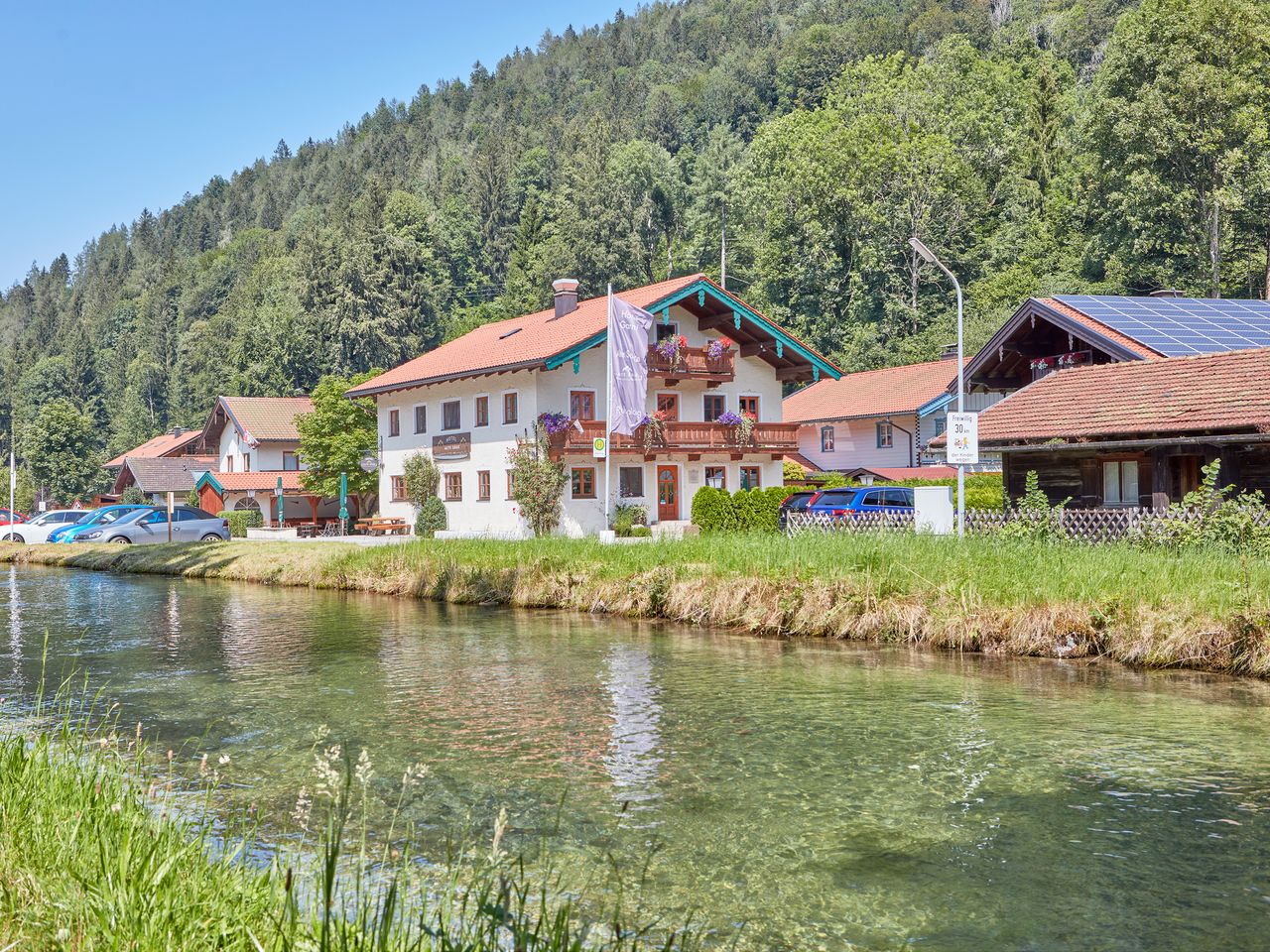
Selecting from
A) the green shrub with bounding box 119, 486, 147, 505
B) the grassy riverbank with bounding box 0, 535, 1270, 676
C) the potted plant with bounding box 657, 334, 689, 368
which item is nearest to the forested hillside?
the green shrub with bounding box 119, 486, 147, 505

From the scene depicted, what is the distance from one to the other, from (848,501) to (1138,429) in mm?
9023

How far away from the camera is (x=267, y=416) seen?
7350 cm

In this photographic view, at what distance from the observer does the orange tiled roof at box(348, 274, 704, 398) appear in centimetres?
4350

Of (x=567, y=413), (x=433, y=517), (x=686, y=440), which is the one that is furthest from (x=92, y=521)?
(x=686, y=440)

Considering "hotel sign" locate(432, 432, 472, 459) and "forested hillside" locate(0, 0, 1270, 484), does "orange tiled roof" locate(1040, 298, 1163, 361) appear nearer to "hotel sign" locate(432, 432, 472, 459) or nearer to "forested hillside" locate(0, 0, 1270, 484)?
"hotel sign" locate(432, 432, 472, 459)

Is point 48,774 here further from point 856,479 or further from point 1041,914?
point 856,479

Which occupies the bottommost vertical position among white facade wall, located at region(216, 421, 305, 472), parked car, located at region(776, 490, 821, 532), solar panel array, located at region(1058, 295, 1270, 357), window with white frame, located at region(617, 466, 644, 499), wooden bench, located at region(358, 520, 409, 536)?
wooden bench, located at region(358, 520, 409, 536)

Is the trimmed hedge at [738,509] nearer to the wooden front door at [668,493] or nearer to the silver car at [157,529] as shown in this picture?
the wooden front door at [668,493]

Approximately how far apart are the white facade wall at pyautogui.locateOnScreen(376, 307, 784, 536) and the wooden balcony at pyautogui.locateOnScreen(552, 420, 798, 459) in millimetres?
836

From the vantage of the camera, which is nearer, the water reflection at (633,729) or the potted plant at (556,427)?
the water reflection at (633,729)

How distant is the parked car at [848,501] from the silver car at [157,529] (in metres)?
22.2

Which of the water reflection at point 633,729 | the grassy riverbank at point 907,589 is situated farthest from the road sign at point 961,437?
the water reflection at point 633,729

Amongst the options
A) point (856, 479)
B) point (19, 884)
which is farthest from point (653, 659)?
point (856, 479)

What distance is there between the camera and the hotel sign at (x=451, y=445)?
47281 millimetres
